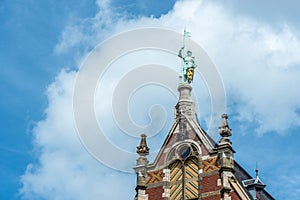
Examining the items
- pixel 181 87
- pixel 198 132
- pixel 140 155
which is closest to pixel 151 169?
pixel 140 155

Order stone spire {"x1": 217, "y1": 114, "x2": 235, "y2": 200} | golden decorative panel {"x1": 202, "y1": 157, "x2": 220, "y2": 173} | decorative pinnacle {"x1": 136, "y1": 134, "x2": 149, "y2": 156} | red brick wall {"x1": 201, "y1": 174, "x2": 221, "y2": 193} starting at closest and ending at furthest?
stone spire {"x1": 217, "y1": 114, "x2": 235, "y2": 200} → red brick wall {"x1": 201, "y1": 174, "x2": 221, "y2": 193} → golden decorative panel {"x1": 202, "y1": 157, "x2": 220, "y2": 173} → decorative pinnacle {"x1": 136, "y1": 134, "x2": 149, "y2": 156}

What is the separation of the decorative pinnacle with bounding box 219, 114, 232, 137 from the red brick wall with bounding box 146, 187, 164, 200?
4.62 metres

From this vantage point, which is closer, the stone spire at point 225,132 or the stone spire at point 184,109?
the stone spire at point 225,132

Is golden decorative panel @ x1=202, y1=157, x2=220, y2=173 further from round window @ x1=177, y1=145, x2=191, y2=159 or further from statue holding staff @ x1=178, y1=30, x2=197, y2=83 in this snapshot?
statue holding staff @ x1=178, y1=30, x2=197, y2=83

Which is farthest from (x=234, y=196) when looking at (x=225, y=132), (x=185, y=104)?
(x=185, y=104)

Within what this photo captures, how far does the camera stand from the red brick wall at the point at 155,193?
33.8m

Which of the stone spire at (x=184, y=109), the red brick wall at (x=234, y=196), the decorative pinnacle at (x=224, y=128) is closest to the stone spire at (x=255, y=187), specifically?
the red brick wall at (x=234, y=196)

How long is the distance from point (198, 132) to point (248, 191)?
4.31m

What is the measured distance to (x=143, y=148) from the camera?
3538 centimetres

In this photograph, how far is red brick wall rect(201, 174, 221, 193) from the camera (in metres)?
32.0

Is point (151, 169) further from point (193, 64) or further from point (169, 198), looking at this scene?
point (193, 64)

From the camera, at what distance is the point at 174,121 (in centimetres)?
3612

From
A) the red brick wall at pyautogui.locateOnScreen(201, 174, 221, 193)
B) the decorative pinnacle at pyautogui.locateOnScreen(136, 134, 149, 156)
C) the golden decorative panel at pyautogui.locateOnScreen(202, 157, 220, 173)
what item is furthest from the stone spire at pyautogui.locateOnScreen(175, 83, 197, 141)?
the red brick wall at pyautogui.locateOnScreen(201, 174, 221, 193)

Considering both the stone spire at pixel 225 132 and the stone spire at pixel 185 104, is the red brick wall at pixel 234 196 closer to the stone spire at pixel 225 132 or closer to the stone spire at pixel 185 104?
the stone spire at pixel 225 132
